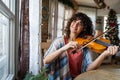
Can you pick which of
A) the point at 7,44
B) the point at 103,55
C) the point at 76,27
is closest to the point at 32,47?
the point at 7,44

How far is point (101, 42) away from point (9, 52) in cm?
55

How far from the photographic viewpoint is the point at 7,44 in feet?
3.83

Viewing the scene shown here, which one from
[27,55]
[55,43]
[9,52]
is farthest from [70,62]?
[9,52]

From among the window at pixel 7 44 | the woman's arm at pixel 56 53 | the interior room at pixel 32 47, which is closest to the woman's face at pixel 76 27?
the interior room at pixel 32 47

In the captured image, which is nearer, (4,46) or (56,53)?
(56,53)

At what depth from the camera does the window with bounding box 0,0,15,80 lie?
1083 millimetres

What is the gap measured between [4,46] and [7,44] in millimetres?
22

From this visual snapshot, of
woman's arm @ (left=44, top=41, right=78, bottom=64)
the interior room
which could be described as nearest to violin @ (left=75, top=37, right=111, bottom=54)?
the interior room

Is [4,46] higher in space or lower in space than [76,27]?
lower

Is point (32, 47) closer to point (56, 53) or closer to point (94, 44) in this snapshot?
point (56, 53)

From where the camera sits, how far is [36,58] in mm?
1163

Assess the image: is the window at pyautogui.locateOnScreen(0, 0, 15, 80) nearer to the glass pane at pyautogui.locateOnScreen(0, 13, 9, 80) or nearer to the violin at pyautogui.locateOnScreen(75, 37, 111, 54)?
the glass pane at pyautogui.locateOnScreen(0, 13, 9, 80)

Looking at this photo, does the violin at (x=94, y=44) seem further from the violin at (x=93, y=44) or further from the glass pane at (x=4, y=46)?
the glass pane at (x=4, y=46)

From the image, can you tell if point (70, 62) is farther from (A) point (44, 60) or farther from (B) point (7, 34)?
(B) point (7, 34)
